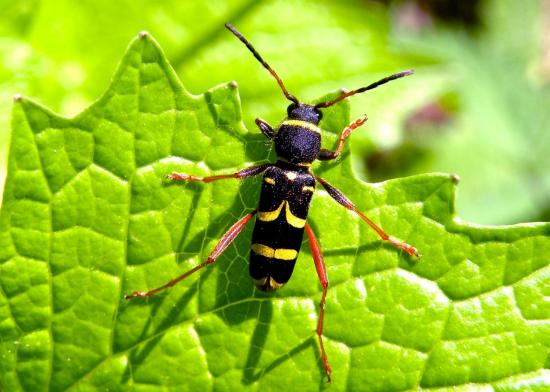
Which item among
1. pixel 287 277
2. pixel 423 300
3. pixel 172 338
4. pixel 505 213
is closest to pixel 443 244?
pixel 423 300

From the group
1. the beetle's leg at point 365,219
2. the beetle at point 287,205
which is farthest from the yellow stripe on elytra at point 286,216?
the beetle's leg at point 365,219

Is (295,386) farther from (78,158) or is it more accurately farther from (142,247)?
(78,158)

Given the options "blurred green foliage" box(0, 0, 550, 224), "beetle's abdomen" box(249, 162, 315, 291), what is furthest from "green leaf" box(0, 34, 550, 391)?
"blurred green foliage" box(0, 0, 550, 224)

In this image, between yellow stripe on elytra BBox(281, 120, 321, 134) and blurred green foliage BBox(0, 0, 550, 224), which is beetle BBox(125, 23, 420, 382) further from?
blurred green foliage BBox(0, 0, 550, 224)

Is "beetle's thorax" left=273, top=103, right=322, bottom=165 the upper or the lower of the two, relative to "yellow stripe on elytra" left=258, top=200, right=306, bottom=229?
upper

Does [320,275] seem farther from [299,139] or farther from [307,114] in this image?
[307,114]

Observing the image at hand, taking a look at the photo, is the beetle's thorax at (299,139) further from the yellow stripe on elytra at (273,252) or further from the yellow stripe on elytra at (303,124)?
the yellow stripe on elytra at (273,252)

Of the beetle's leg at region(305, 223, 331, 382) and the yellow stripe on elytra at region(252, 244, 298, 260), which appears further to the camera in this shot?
the yellow stripe on elytra at region(252, 244, 298, 260)
